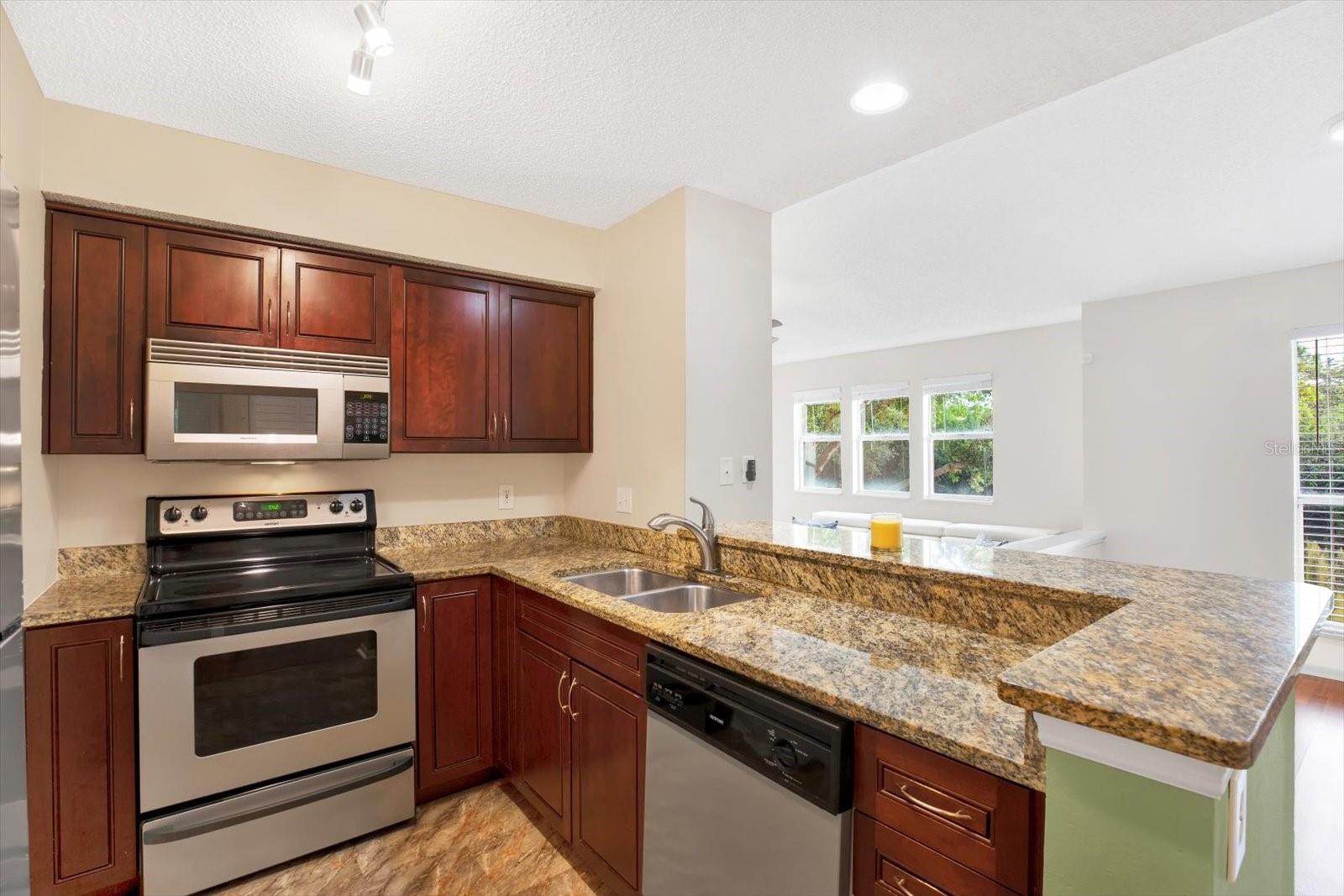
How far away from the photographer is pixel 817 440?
308 inches

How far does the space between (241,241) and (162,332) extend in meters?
0.43

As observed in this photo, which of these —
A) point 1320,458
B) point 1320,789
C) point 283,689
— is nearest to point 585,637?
point 283,689

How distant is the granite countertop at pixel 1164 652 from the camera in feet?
2.45

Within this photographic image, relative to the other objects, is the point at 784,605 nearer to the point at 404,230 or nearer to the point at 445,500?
the point at 445,500

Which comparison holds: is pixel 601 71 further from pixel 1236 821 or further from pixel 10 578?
pixel 1236 821

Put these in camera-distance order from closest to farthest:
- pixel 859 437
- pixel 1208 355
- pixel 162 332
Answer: pixel 162 332 → pixel 1208 355 → pixel 859 437

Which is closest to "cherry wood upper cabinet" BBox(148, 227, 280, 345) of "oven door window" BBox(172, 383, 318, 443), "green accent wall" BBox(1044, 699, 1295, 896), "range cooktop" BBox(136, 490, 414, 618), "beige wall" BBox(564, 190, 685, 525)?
"oven door window" BBox(172, 383, 318, 443)

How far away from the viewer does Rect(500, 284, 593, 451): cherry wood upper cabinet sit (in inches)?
114

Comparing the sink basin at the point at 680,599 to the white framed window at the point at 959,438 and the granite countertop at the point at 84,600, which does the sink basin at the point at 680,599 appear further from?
the white framed window at the point at 959,438

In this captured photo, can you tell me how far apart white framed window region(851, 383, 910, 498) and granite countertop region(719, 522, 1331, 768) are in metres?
5.28

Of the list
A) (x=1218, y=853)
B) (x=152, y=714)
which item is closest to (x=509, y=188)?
(x=152, y=714)

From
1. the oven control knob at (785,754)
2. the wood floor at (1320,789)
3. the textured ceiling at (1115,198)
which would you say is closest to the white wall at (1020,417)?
the textured ceiling at (1115,198)

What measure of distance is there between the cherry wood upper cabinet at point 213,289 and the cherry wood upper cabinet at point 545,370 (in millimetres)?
910

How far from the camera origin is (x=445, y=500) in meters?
3.03
